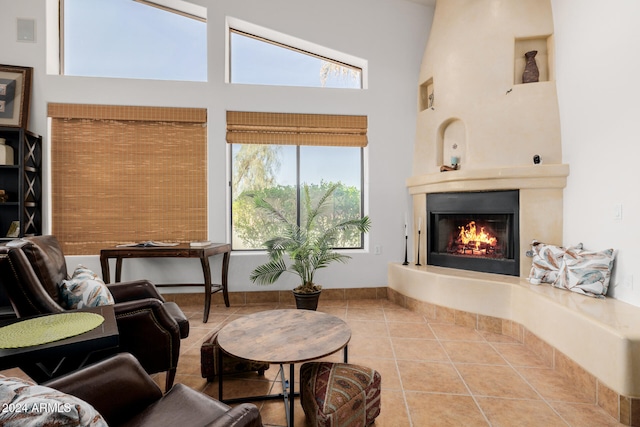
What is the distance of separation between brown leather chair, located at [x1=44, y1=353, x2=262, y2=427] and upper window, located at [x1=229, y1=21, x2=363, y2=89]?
360 cm

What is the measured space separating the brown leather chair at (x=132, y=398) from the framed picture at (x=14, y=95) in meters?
3.67

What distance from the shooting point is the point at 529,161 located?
316 cm

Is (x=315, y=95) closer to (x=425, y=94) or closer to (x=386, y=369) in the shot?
(x=425, y=94)

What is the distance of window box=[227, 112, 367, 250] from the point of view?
396 centimetres

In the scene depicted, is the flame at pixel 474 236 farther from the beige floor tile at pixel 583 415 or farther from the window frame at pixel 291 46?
the window frame at pixel 291 46

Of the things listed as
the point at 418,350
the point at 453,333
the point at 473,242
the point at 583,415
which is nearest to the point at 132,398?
the point at 418,350

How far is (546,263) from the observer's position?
286cm

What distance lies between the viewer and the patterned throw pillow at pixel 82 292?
1874 mm

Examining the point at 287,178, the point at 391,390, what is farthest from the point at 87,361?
the point at 287,178

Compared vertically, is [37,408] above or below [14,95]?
below

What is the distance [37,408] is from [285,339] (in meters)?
1.17

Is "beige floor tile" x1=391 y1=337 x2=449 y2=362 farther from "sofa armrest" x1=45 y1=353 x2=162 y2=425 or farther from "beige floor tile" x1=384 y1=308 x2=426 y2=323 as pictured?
"sofa armrest" x1=45 y1=353 x2=162 y2=425

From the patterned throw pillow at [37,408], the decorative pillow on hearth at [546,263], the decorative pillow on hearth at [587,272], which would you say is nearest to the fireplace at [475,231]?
the decorative pillow on hearth at [546,263]

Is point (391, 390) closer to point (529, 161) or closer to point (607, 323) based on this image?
point (607, 323)
